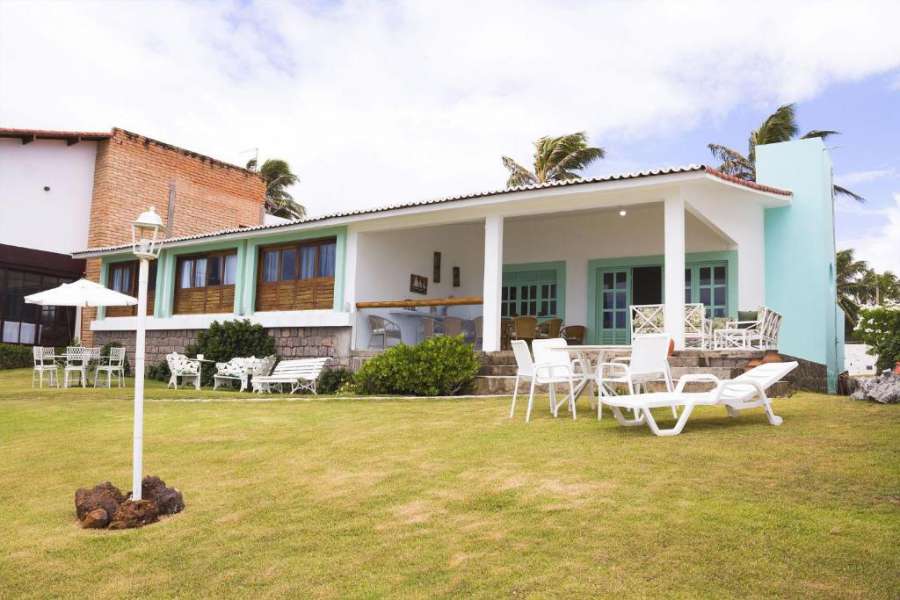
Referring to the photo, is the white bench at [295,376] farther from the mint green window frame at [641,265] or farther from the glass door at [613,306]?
the glass door at [613,306]

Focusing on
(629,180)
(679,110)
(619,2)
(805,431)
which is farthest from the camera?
(679,110)

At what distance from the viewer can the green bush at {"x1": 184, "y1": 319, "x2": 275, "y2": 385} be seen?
51.5 feet

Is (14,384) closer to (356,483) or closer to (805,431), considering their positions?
(356,483)

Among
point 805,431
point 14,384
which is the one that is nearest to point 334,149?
point 14,384

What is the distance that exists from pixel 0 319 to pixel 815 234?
64.2ft

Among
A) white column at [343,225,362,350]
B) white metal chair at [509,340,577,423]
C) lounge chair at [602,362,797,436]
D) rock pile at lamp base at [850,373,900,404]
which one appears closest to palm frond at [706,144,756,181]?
white column at [343,225,362,350]

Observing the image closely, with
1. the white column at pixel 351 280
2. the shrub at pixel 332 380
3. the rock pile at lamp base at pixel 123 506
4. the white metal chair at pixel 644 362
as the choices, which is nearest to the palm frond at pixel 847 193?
the white column at pixel 351 280

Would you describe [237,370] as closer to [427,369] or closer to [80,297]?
[80,297]

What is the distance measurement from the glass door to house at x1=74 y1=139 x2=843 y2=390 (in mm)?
29

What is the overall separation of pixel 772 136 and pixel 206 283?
22816 mm

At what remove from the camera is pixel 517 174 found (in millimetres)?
31047

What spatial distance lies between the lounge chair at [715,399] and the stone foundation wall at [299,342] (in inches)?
327

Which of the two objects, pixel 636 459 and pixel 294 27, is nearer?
pixel 636 459

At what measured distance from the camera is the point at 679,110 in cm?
1864
